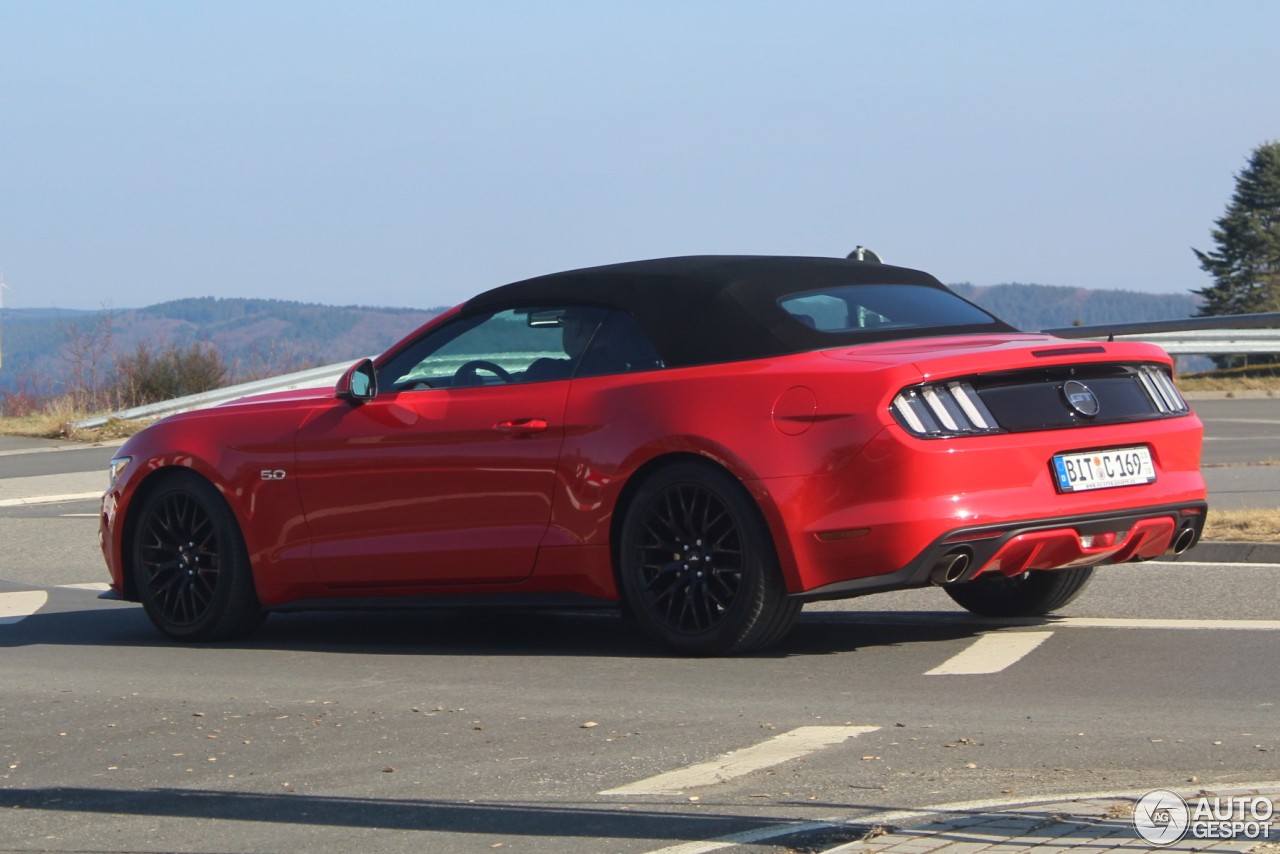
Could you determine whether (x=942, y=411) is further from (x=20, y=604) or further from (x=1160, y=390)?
(x=20, y=604)

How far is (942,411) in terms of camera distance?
6996 millimetres

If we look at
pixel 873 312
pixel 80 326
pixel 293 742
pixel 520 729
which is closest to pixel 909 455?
pixel 873 312

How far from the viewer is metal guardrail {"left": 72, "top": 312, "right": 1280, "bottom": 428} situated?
24.5 metres

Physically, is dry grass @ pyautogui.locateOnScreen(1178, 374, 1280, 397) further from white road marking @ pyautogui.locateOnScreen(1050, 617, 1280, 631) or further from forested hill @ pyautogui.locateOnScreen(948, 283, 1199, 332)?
forested hill @ pyautogui.locateOnScreen(948, 283, 1199, 332)

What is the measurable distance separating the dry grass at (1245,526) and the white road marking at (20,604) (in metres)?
A: 6.27

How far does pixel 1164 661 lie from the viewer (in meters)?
7.29

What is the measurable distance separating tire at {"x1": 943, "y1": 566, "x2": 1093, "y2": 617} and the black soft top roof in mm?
1153

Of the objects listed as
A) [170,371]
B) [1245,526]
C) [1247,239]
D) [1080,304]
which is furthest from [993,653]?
[1080,304]

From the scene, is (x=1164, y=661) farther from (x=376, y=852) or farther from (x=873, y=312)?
(x=376, y=852)

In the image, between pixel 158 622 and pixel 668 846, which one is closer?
pixel 668 846

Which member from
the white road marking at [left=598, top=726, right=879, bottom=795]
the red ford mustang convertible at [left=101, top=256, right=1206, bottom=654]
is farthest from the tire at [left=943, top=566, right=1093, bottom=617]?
the white road marking at [left=598, top=726, right=879, bottom=795]

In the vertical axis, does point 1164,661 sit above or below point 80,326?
below

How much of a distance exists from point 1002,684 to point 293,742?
8.10ft

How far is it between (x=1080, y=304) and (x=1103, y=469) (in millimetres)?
179975
